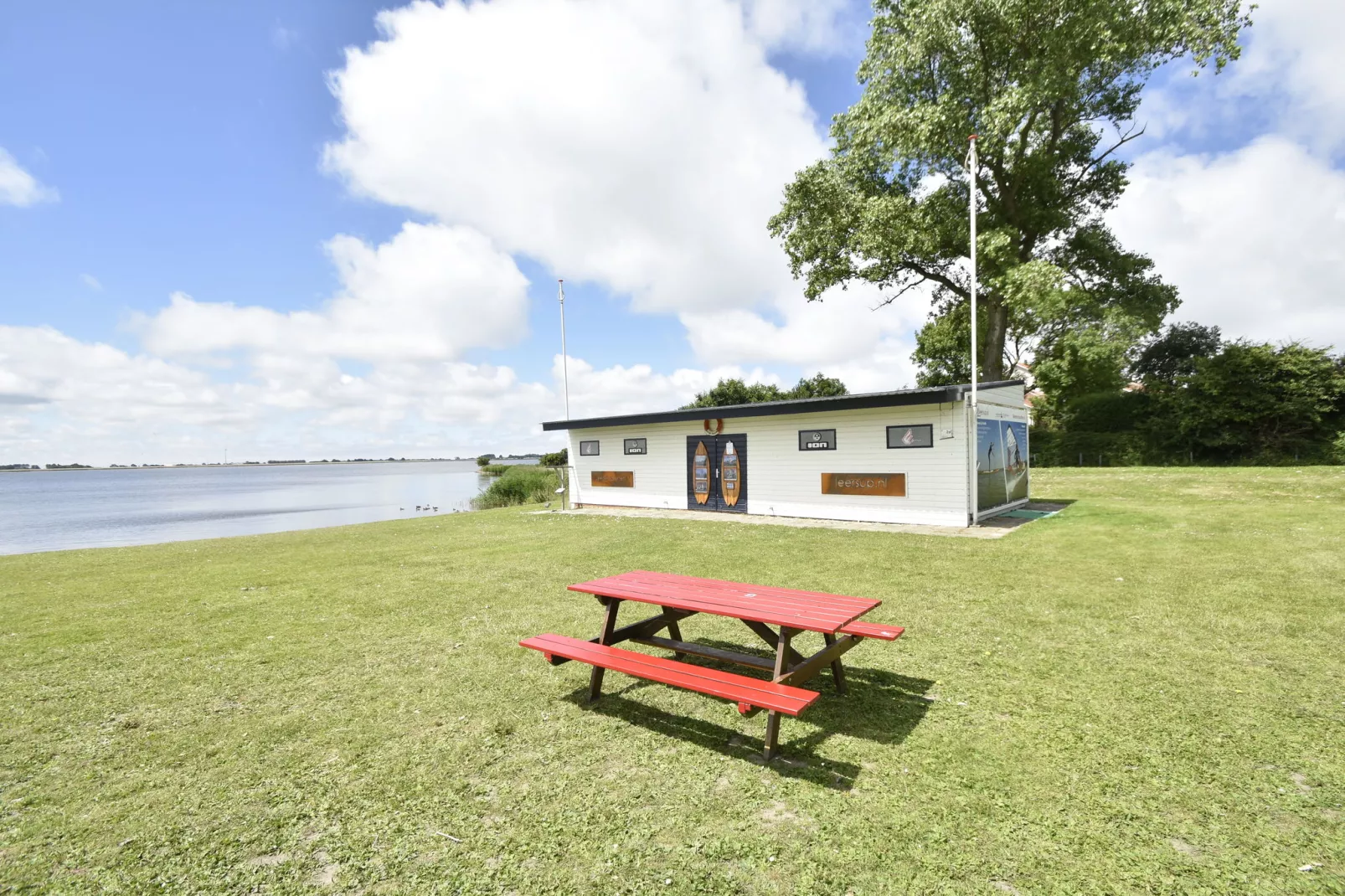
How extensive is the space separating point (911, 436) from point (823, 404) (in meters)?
1.98

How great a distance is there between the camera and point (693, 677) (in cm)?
363

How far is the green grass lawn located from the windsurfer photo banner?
18.1ft

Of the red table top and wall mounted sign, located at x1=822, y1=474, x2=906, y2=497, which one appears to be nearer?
the red table top

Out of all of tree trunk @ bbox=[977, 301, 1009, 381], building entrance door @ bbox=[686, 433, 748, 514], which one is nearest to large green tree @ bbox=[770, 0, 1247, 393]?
tree trunk @ bbox=[977, 301, 1009, 381]

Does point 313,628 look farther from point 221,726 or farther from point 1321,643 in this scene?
point 1321,643

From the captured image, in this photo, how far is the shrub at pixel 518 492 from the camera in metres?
25.2

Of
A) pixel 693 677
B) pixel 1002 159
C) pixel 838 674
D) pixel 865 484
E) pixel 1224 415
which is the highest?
pixel 1002 159

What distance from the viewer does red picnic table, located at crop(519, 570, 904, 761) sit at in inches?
136

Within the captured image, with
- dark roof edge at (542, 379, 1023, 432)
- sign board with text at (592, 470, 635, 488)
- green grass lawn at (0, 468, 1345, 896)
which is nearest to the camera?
green grass lawn at (0, 468, 1345, 896)

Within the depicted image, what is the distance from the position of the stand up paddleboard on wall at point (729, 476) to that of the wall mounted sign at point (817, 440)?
192 centimetres

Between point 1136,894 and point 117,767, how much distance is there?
5061 mm

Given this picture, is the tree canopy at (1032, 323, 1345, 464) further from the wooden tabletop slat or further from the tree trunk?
the wooden tabletop slat

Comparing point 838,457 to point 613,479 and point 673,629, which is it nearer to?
point 613,479

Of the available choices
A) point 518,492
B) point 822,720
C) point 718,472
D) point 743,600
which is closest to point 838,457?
point 718,472
